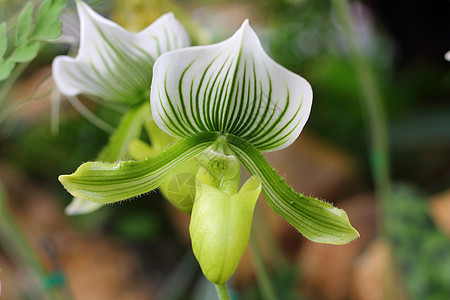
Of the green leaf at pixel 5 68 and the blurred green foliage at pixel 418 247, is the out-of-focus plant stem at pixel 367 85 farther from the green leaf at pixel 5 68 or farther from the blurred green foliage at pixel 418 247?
the green leaf at pixel 5 68

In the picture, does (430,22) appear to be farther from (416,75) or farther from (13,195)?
(13,195)

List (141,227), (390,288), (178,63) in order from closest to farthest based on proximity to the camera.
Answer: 1. (178,63)
2. (390,288)
3. (141,227)

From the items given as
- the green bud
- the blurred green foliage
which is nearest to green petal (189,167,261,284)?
the green bud

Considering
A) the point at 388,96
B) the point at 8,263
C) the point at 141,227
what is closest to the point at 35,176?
the point at 8,263

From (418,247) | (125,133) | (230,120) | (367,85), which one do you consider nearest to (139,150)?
(125,133)

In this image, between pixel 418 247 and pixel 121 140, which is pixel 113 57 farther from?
pixel 418 247
